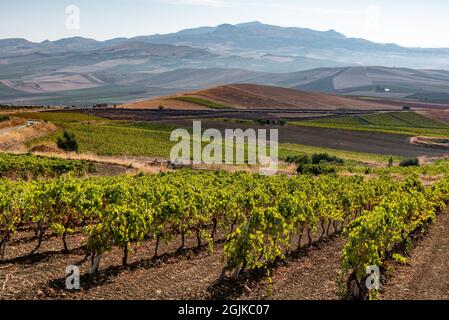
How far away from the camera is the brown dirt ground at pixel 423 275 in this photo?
939 inches

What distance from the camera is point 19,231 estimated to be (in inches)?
1209

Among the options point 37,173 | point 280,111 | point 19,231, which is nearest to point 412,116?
point 280,111

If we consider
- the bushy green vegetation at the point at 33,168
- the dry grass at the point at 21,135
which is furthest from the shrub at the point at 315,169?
the dry grass at the point at 21,135

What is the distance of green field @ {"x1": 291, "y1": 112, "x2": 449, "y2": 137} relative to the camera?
148 metres

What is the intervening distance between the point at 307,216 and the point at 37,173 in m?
34.9

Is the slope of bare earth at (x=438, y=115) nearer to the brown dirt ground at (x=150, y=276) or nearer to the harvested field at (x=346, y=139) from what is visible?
the harvested field at (x=346, y=139)

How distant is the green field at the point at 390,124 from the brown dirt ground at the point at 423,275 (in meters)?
113

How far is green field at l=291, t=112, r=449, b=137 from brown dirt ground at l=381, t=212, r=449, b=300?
371ft

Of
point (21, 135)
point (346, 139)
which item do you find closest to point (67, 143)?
point (21, 135)

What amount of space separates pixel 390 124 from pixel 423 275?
148m

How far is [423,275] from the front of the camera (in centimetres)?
2697

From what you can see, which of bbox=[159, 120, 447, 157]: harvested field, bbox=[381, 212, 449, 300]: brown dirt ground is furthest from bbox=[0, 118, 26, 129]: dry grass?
bbox=[381, 212, 449, 300]: brown dirt ground

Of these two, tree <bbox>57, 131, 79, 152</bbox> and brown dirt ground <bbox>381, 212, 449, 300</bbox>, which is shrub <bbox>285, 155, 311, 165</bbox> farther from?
brown dirt ground <bbox>381, 212, 449, 300</bbox>
